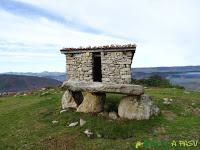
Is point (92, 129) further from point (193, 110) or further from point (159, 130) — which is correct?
point (193, 110)

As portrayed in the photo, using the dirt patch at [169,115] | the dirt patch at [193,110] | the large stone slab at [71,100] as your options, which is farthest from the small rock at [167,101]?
the large stone slab at [71,100]

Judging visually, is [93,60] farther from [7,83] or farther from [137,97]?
[7,83]

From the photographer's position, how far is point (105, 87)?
23.2 meters

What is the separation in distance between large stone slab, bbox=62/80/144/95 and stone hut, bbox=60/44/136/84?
4.21 m

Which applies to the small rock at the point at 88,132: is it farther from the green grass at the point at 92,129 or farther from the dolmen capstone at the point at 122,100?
the dolmen capstone at the point at 122,100

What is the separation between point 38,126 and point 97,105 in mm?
3803

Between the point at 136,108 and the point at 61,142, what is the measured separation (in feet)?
16.7

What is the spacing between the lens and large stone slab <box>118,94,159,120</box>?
22688 millimetres

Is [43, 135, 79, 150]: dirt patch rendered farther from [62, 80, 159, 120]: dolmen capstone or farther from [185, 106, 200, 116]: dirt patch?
[185, 106, 200, 116]: dirt patch

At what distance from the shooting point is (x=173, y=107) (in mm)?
25844

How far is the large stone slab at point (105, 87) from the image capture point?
74.0 ft

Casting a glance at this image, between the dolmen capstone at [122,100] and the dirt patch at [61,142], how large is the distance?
3.36m

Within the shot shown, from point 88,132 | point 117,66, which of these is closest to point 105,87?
point 88,132

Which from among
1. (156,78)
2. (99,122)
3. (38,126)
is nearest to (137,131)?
(99,122)
